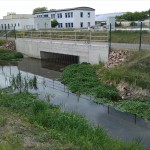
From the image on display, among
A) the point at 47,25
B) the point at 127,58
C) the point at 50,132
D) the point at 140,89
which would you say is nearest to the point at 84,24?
the point at 47,25

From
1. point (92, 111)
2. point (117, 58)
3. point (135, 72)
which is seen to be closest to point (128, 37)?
point (117, 58)

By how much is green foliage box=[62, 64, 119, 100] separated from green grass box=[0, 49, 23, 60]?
12010 mm

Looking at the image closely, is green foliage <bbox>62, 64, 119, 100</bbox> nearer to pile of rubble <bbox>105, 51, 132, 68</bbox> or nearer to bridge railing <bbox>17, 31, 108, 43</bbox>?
pile of rubble <bbox>105, 51, 132, 68</bbox>

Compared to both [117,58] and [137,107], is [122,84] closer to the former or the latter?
[137,107]

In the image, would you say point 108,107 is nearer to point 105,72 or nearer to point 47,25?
point 105,72

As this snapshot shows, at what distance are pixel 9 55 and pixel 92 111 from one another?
20321 mm

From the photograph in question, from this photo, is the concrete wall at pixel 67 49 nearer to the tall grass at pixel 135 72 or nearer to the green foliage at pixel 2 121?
the tall grass at pixel 135 72

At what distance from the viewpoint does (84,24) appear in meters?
65.1

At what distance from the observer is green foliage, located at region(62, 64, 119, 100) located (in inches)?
581

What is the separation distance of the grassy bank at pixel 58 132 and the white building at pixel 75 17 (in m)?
53.2

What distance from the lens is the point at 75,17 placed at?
6328 centimetres

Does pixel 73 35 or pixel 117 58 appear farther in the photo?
pixel 73 35

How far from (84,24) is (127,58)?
48262 mm

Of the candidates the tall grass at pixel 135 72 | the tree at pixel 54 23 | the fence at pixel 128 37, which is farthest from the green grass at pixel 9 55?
the tree at pixel 54 23
